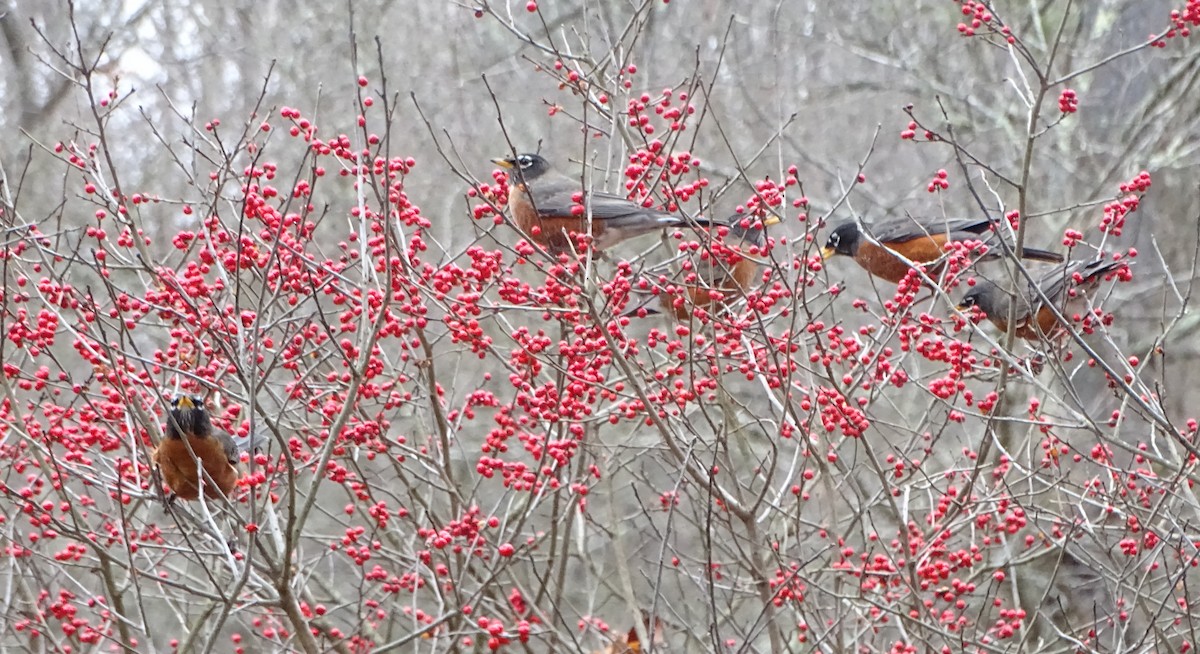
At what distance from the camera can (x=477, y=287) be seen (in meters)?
4.75

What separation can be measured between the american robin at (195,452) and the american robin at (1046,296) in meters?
3.00

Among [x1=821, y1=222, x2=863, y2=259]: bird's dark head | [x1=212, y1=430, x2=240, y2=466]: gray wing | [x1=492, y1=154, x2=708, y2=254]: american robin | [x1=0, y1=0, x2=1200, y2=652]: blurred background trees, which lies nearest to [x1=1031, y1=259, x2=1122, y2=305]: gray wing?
[x1=0, y1=0, x2=1200, y2=652]: blurred background trees

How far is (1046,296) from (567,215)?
231cm

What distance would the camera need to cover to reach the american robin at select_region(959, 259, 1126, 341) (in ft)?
16.9

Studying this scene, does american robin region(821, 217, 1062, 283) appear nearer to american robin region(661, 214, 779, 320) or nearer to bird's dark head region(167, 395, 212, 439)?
american robin region(661, 214, 779, 320)

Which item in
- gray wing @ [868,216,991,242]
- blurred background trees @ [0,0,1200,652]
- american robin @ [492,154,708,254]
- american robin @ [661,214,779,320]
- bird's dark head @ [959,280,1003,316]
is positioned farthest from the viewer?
gray wing @ [868,216,991,242]

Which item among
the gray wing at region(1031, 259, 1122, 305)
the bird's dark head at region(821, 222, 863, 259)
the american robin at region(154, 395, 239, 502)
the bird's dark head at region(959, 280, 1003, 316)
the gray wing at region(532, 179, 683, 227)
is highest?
the bird's dark head at region(821, 222, 863, 259)

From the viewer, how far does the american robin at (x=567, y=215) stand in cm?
557

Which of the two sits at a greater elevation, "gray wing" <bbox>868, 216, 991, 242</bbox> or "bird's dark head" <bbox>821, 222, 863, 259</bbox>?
"bird's dark head" <bbox>821, 222, 863, 259</bbox>

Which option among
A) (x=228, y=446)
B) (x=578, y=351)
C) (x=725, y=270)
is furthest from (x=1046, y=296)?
(x=228, y=446)

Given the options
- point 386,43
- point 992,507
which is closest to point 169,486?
point 992,507

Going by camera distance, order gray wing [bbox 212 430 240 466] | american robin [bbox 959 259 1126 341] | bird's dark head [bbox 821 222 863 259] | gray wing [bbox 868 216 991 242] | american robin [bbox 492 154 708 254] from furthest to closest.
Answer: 1. bird's dark head [bbox 821 222 863 259]
2. gray wing [bbox 868 216 991 242]
3. american robin [bbox 492 154 708 254]
4. american robin [bbox 959 259 1126 341]
5. gray wing [bbox 212 430 240 466]

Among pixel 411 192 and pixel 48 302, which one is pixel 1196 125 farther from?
pixel 48 302

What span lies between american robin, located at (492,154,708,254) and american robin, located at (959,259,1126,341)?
1.46 metres
